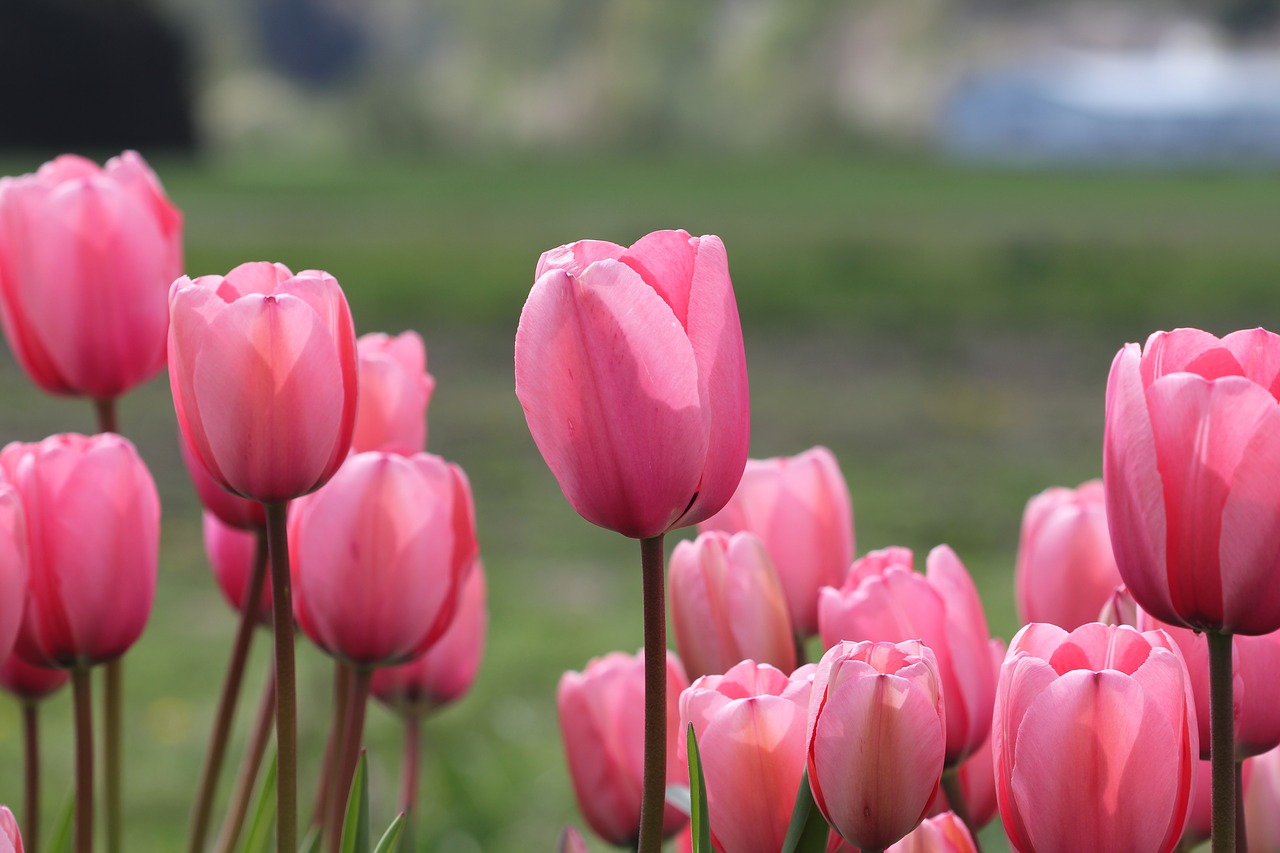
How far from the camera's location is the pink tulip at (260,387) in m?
0.55

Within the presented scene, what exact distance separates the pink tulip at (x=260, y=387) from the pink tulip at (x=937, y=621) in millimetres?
201

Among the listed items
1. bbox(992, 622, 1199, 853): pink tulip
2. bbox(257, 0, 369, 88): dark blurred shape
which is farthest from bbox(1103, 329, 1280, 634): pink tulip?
bbox(257, 0, 369, 88): dark blurred shape

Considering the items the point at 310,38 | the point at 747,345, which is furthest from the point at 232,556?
the point at 310,38

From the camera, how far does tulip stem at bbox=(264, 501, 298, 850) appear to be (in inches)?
21.5

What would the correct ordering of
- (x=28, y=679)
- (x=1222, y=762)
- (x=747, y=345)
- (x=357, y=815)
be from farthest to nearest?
(x=747, y=345) → (x=28, y=679) → (x=357, y=815) → (x=1222, y=762)

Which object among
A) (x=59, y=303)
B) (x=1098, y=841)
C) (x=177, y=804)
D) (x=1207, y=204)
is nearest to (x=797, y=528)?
(x=1098, y=841)

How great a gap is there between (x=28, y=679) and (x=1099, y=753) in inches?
18.1

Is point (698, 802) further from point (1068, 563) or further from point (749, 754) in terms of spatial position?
point (1068, 563)

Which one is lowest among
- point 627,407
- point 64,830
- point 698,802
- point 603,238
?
point 603,238

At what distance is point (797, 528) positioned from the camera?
0.71m

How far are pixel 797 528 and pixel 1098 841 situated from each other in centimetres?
25

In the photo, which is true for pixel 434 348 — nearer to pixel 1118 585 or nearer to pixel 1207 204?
pixel 1118 585

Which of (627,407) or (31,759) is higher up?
(627,407)

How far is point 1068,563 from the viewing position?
0.68m
